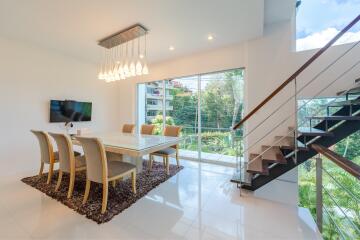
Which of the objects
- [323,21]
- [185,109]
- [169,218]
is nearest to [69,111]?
[185,109]

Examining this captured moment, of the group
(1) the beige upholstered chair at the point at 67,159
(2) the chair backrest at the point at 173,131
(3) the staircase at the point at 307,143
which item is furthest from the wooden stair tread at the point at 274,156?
(1) the beige upholstered chair at the point at 67,159

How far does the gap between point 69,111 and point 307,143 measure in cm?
481

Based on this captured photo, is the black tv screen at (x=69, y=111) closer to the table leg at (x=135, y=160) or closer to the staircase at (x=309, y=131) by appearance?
the table leg at (x=135, y=160)

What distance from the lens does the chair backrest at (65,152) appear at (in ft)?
7.86

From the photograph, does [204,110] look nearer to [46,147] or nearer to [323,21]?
[323,21]

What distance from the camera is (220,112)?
4156 mm

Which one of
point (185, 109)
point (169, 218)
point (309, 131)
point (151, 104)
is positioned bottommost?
point (169, 218)

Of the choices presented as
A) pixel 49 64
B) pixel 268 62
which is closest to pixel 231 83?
pixel 268 62

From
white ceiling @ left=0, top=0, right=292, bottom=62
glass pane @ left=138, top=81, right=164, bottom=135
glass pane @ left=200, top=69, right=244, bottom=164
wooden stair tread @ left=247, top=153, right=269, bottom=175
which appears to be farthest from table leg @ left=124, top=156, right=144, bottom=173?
white ceiling @ left=0, top=0, right=292, bottom=62

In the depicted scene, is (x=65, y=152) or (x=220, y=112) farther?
(x=220, y=112)

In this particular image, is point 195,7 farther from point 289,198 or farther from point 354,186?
point 354,186

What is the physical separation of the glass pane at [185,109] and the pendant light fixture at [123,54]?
1165 mm

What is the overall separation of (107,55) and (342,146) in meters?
5.25

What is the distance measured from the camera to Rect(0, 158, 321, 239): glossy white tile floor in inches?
69.7
